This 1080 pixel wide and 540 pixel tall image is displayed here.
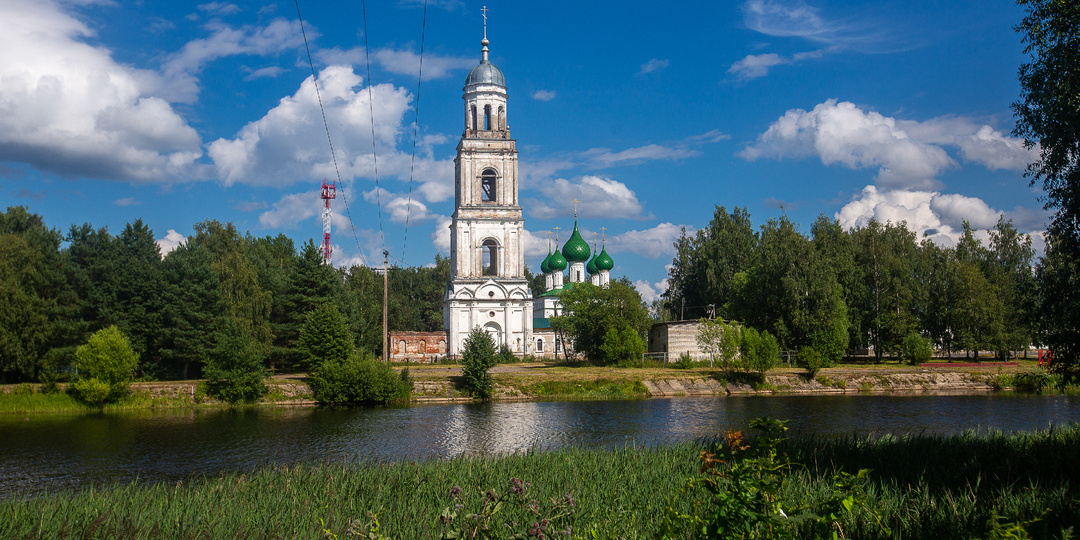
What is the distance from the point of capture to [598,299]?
160ft

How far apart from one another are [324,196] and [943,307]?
2263 inches

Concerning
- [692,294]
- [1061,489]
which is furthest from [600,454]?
[692,294]

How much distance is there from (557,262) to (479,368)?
40342 mm

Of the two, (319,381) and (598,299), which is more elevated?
(598,299)

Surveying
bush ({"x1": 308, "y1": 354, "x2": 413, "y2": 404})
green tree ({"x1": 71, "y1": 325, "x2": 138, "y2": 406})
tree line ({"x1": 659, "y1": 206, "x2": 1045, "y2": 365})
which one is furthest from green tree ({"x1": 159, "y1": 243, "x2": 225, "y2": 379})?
tree line ({"x1": 659, "y1": 206, "x2": 1045, "y2": 365})

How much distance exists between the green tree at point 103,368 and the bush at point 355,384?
8.14m

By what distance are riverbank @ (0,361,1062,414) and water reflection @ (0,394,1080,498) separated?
1.87 metres

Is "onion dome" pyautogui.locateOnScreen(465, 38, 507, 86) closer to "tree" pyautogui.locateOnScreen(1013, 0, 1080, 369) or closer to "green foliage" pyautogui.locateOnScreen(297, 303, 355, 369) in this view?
"green foliage" pyautogui.locateOnScreen(297, 303, 355, 369)

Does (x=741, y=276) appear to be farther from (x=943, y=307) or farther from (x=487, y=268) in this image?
(x=487, y=268)

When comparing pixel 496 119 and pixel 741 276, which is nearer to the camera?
pixel 741 276

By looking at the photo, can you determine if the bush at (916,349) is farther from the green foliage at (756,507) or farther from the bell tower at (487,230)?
the green foliage at (756,507)

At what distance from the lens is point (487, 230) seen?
57.0 meters

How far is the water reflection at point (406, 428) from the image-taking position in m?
18.7

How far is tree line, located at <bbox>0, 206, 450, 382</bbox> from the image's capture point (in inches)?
1310
